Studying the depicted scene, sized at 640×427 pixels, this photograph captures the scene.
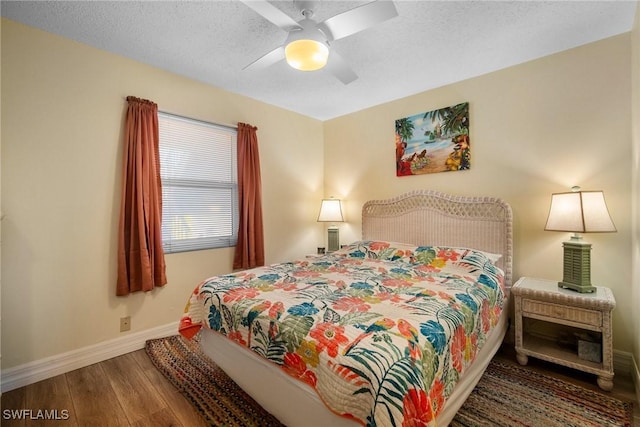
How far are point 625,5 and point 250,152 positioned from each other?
3.27m

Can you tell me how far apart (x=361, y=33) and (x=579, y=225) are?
2142 millimetres

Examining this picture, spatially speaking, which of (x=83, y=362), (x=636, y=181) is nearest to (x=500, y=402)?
(x=636, y=181)

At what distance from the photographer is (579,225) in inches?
80.5

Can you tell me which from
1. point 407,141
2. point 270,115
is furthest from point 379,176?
point 270,115

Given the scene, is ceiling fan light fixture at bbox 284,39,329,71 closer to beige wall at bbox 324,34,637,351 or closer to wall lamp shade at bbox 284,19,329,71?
wall lamp shade at bbox 284,19,329,71

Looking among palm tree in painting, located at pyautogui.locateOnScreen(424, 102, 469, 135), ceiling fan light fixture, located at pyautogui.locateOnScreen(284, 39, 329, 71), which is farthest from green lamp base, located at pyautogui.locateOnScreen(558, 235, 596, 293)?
ceiling fan light fixture, located at pyautogui.locateOnScreen(284, 39, 329, 71)

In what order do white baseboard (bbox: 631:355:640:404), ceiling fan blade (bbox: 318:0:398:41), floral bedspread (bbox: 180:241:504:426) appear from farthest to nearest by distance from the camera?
white baseboard (bbox: 631:355:640:404), ceiling fan blade (bbox: 318:0:398:41), floral bedspread (bbox: 180:241:504:426)

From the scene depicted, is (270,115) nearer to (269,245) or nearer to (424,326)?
(269,245)

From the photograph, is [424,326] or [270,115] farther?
[270,115]

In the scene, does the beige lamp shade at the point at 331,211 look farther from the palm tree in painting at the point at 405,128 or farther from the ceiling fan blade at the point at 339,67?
the ceiling fan blade at the point at 339,67

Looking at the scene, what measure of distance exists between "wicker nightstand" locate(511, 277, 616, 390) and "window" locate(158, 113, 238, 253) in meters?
2.87

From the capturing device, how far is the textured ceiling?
1900mm

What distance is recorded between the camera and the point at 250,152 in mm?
3336

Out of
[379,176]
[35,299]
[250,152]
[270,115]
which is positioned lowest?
[35,299]
